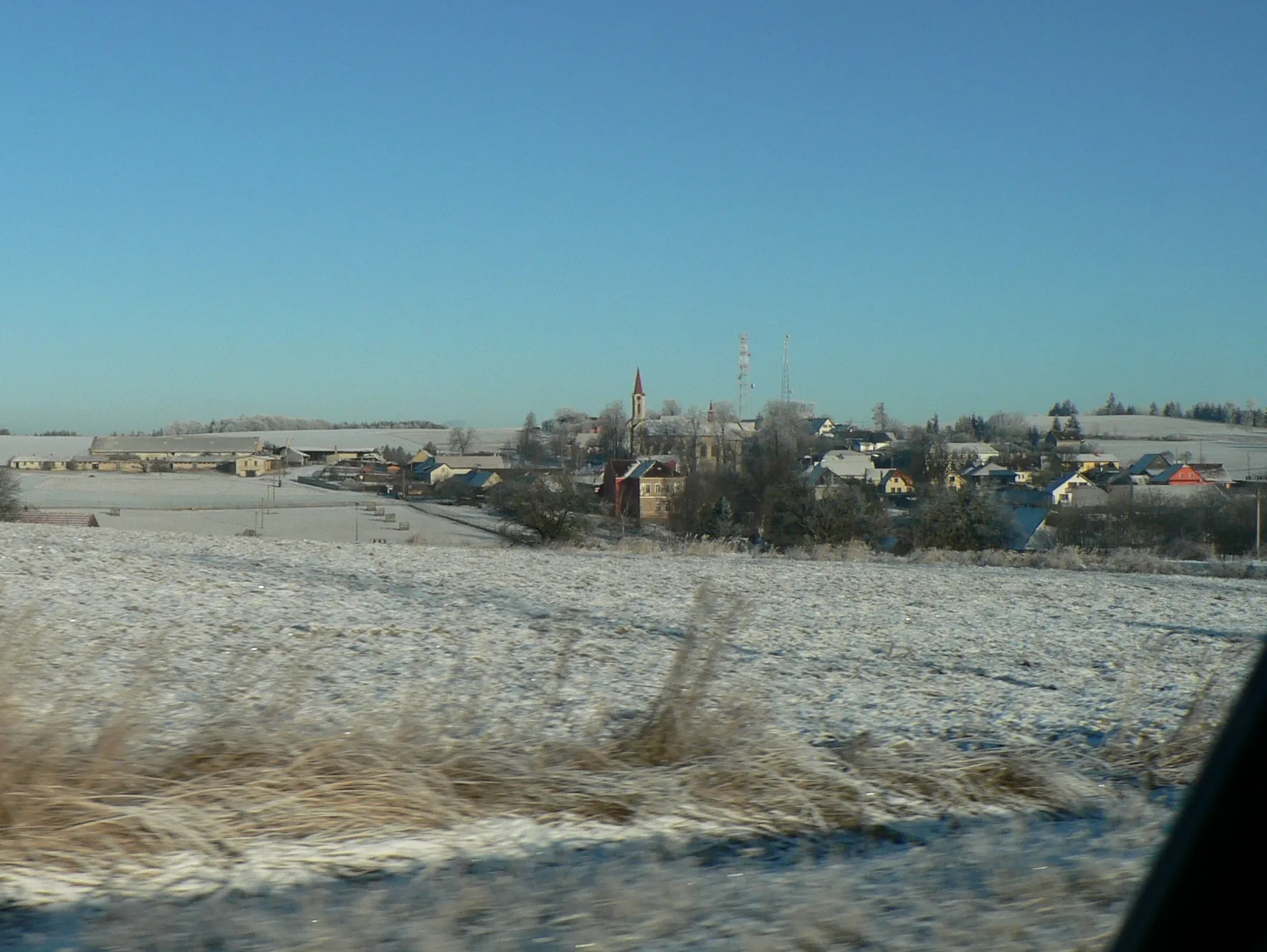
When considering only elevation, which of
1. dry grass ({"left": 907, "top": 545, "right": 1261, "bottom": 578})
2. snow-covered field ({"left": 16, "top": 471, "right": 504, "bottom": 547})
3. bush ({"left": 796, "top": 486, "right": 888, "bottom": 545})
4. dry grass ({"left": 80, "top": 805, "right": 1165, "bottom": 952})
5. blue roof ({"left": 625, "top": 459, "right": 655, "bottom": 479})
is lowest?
bush ({"left": 796, "top": 486, "right": 888, "bottom": 545})

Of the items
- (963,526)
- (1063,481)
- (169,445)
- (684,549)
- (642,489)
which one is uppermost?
(169,445)

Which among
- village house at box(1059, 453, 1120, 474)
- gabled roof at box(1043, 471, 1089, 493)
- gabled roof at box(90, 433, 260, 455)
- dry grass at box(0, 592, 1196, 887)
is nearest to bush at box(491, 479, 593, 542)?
gabled roof at box(90, 433, 260, 455)

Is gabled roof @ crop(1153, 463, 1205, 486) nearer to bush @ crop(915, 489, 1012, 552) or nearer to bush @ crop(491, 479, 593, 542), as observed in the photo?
bush @ crop(915, 489, 1012, 552)

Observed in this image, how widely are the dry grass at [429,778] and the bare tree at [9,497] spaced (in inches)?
921

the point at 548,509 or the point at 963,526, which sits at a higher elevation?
the point at 548,509

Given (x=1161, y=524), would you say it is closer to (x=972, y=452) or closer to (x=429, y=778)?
(x=972, y=452)

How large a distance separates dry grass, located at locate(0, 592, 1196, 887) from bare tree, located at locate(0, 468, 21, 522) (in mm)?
23390

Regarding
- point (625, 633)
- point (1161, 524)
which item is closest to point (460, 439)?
point (1161, 524)

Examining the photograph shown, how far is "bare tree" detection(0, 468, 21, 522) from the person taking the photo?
25109mm

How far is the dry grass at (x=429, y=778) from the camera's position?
3.26m

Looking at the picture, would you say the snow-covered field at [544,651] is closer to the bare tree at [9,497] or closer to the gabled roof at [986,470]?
the bare tree at [9,497]

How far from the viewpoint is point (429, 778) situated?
369 centimetres

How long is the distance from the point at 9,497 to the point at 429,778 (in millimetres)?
27098

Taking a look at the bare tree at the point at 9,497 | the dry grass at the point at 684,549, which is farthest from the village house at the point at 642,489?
the bare tree at the point at 9,497
